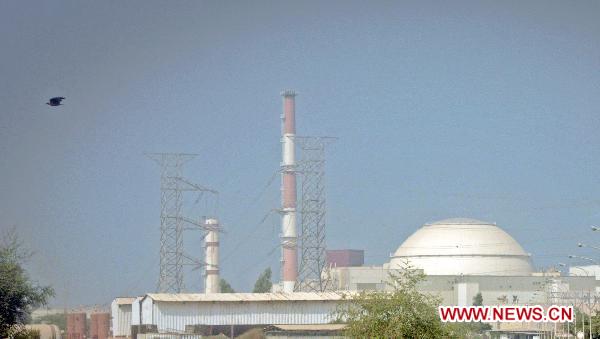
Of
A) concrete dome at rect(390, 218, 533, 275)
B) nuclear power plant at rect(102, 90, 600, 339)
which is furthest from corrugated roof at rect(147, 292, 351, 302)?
concrete dome at rect(390, 218, 533, 275)

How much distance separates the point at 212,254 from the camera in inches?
6614

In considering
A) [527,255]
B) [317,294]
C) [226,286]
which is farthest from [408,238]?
[317,294]

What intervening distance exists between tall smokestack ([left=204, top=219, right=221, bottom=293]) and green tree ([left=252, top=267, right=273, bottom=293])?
22.2ft

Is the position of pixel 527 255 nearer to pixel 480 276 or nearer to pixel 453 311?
pixel 480 276

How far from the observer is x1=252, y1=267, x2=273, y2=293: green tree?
17031 cm

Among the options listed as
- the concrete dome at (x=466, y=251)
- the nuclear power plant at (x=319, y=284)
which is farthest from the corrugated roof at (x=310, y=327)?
the concrete dome at (x=466, y=251)

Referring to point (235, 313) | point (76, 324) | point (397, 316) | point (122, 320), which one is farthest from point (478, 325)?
point (397, 316)

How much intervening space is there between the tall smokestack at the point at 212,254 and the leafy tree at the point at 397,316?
120 meters

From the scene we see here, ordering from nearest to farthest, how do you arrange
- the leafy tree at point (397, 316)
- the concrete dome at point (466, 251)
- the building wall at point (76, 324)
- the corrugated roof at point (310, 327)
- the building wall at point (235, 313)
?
the leafy tree at point (397, 316)
the corrugated roof at point (310, 327)
the building wall at point (235, 313)
the building wall at point (76, 324)
the concrete dome at point (466, 251)

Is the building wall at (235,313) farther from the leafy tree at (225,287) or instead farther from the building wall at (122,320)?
the leafy tree at (225,287)

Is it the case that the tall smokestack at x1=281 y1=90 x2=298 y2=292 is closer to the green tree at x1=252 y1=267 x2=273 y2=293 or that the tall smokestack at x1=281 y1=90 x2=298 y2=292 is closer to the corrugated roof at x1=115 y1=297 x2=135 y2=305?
the green tree at x1=252 y1=267 x2=273 y2=293

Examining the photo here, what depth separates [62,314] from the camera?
121 metres

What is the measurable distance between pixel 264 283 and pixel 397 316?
128288 mm

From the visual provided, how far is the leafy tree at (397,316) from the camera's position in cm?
4416
